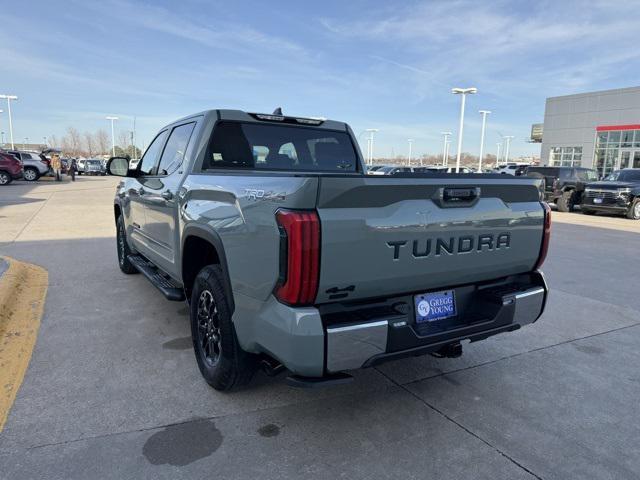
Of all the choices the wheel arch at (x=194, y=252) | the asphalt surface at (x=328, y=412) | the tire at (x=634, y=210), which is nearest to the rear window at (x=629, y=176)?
the tire at (x=634, y=210)

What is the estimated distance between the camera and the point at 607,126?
37406 millimetres

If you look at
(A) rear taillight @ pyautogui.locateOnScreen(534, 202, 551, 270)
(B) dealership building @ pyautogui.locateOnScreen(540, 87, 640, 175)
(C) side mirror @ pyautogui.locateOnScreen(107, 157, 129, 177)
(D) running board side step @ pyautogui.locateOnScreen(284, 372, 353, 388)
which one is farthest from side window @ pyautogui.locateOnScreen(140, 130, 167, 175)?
(B) dealership building @ pyautogui.locateOnScreen(540, 87, 640, 175)

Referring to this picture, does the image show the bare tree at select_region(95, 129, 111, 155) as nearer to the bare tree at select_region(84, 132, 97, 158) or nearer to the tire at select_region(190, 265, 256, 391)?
the bare tree at select_region(84, 132, 97, 158)

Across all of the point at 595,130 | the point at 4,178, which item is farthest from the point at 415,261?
the point at 595,130

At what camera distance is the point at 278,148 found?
173 inches

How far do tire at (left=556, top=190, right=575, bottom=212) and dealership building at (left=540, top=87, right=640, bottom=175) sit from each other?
20.7 metres

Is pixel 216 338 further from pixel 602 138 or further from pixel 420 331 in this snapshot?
pixel 602 138

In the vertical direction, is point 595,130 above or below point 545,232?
above

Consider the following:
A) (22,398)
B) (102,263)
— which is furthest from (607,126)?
(22,398)

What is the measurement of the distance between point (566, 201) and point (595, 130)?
2512 centimetres

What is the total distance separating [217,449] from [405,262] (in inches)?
58.9

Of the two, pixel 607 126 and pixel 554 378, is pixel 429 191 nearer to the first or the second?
pixel 554 378

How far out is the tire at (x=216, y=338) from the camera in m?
3.04

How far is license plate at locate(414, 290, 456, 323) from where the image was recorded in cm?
285
